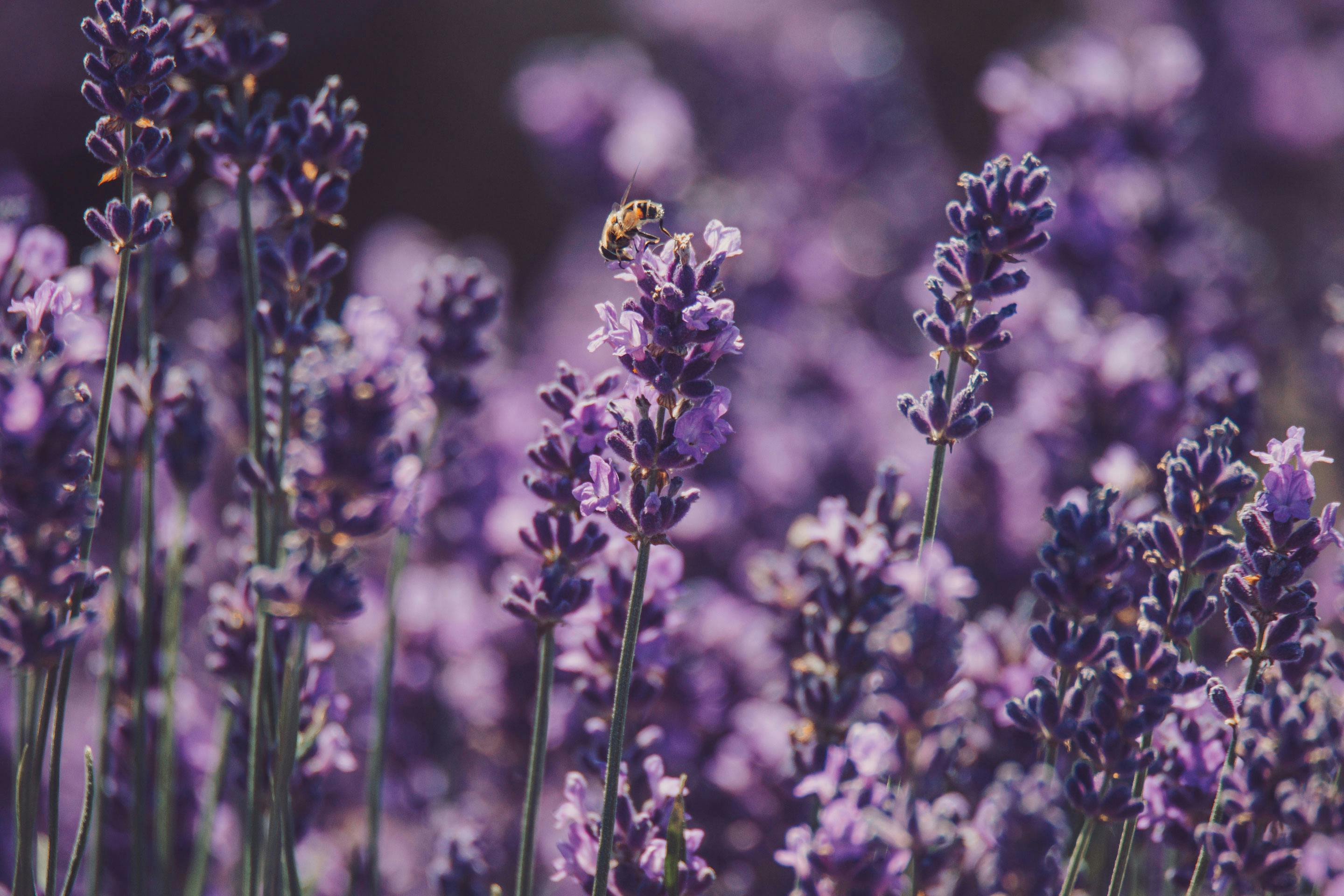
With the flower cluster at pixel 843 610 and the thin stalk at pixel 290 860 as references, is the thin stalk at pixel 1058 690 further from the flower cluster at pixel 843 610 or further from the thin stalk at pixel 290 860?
the thin stalk at pixel 290 860

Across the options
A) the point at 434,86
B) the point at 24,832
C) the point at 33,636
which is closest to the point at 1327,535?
the point at 33,636

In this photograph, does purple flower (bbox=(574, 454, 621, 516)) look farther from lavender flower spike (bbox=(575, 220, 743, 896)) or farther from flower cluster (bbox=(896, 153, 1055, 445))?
flower cluster (bbox=(896, 153, 1055, 445))

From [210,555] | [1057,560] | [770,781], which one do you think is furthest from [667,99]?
[1057,560]

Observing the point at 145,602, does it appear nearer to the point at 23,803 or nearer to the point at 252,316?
the point at 23,803

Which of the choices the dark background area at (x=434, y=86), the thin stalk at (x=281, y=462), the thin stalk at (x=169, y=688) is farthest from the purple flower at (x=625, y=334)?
the dark background area at (x=434, y=86)

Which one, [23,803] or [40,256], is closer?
[23,803]

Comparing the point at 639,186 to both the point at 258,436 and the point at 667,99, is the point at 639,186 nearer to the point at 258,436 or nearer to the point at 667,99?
the point at 667,99
